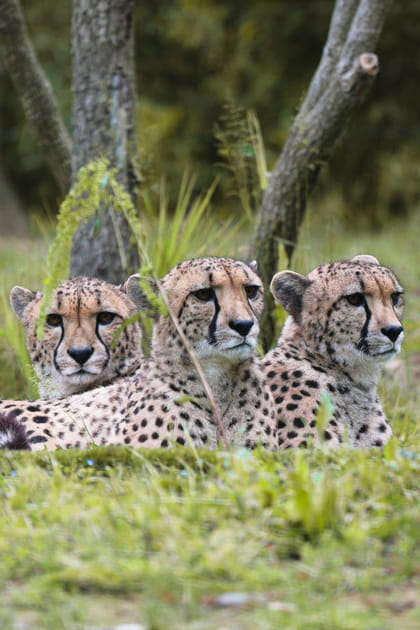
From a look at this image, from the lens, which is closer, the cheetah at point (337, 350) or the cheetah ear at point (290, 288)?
the cheetah at point (337, 350)

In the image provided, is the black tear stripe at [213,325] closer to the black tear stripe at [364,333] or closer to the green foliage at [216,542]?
the green foliage at [216,542]

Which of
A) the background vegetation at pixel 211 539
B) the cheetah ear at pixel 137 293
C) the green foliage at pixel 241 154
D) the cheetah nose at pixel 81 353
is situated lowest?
the background vegetation at pixel 211 539

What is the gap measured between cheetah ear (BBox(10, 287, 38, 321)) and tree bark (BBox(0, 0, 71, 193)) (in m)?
1.44

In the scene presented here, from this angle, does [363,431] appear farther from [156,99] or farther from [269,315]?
[156,99]

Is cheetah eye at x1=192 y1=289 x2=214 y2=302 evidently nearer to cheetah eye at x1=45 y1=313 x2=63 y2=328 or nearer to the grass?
the grass

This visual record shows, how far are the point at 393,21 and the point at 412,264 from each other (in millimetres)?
5011

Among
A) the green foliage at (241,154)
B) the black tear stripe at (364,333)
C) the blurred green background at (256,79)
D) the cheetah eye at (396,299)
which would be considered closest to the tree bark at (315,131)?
the green foliage at (241,154)

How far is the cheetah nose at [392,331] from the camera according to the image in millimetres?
3764

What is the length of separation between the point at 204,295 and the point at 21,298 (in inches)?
51.6

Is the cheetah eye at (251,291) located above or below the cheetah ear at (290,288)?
above

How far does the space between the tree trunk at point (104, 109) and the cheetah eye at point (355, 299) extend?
1743mm

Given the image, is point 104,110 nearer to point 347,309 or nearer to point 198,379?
point 347,309

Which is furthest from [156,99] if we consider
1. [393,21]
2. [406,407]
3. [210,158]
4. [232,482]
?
[232,482]

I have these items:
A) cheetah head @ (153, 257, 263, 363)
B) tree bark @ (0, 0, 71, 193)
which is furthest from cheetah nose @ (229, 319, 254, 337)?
tree bark @ (0, 0, 71, 193)
